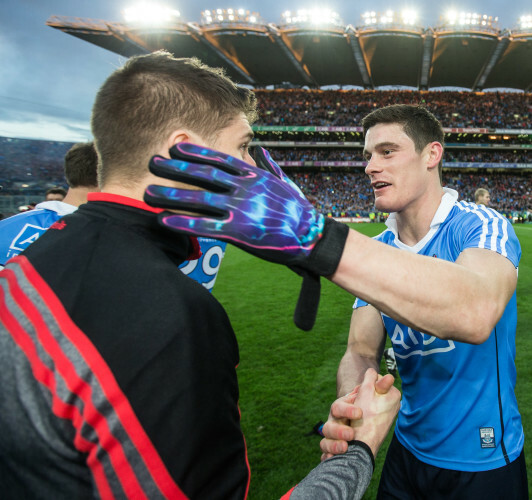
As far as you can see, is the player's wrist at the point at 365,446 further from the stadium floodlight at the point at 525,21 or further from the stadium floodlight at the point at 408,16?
the stadium floodlight at the point at 525,21

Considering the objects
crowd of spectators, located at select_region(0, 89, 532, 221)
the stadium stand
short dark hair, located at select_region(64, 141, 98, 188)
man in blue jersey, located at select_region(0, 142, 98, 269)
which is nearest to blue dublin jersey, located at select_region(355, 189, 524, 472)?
man in blue jersey, located at select_region(0, 142, 98, 269)

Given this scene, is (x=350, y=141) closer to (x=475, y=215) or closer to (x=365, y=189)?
(x=365, y=189)

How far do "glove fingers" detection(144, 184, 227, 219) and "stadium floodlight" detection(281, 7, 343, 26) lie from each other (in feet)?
131

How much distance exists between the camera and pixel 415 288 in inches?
38.7

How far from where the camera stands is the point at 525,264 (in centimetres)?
1212

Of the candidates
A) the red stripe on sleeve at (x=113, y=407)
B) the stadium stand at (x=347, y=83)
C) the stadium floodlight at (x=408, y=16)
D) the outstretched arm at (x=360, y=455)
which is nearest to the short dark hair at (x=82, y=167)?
the red stripe on sleeve at (x=113, y=407)

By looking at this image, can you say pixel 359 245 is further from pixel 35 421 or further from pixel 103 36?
pixel 103 36

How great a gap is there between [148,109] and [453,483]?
7.66ft

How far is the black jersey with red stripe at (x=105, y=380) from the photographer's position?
2.74 ft

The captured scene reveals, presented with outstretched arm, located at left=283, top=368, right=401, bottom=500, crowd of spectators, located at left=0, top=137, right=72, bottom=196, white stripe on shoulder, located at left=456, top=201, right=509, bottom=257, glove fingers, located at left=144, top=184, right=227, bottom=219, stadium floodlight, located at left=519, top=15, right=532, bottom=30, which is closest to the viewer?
glove fingers, located at left=144, top=184, right=227, bottom=219

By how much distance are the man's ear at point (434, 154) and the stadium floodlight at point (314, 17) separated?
126 feet

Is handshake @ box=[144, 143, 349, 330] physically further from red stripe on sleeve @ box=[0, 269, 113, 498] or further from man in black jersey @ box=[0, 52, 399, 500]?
red stripe on sleeve @ box=[0, 269, 113, 498]

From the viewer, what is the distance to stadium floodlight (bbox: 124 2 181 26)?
35.8m

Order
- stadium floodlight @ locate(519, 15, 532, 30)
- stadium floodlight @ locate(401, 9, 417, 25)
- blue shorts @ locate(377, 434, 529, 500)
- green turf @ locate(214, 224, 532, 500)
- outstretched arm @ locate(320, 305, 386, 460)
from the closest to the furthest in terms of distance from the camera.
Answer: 1. outstretched arm @ locate(320, 305, 386, 460)
2. blue shorts @ locate(377, 434, 529, 500)
3. green turf @ locate(214, 224, 532, 500)
4. stadium floodlight @ locate(519, 15, 532, 30)
5. stadium floodlight @ locate(401, 9, 417, 25)
